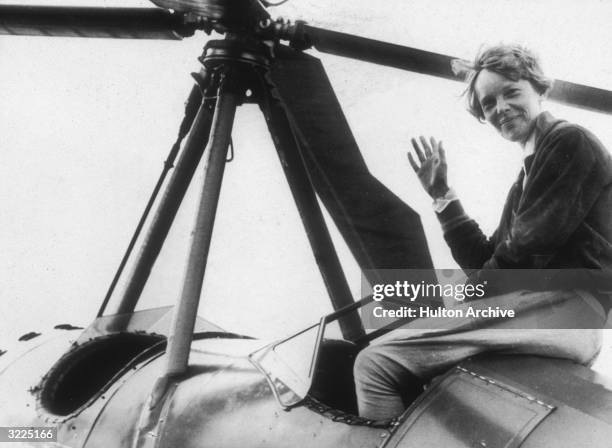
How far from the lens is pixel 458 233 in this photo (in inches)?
83.0

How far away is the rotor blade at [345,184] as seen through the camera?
7.01ft

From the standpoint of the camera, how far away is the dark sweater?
152cm

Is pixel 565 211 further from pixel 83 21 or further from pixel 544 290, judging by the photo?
pixel 83 21

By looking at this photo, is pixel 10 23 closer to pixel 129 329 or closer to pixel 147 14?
pixel 147 14

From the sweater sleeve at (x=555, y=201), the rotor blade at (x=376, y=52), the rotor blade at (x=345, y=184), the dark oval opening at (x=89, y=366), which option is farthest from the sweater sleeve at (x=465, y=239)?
the dark oval opening at (x=89, y=366)

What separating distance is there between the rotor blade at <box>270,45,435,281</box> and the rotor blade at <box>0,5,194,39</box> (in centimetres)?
61

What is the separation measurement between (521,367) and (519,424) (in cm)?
23

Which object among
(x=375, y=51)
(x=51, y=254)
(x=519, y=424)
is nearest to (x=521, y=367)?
(x=519, y=424)

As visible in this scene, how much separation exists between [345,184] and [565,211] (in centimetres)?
89

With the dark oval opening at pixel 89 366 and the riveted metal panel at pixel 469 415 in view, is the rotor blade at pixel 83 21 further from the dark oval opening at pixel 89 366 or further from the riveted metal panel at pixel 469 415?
the riveted metal panel at pixel 469 415

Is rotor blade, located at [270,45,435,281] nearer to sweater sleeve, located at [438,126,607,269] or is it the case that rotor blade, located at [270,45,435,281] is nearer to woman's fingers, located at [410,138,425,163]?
woman's fingers, located at [410,138,425,163]

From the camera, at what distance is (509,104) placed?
1.83 meters

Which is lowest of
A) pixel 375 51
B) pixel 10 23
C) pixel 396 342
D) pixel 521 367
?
pixel 521 367

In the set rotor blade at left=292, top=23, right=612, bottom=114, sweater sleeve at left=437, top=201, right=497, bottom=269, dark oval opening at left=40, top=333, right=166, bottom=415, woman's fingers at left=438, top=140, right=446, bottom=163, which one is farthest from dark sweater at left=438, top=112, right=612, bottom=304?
dark oval opening at left=40, top=333, right=166, bottom=415
